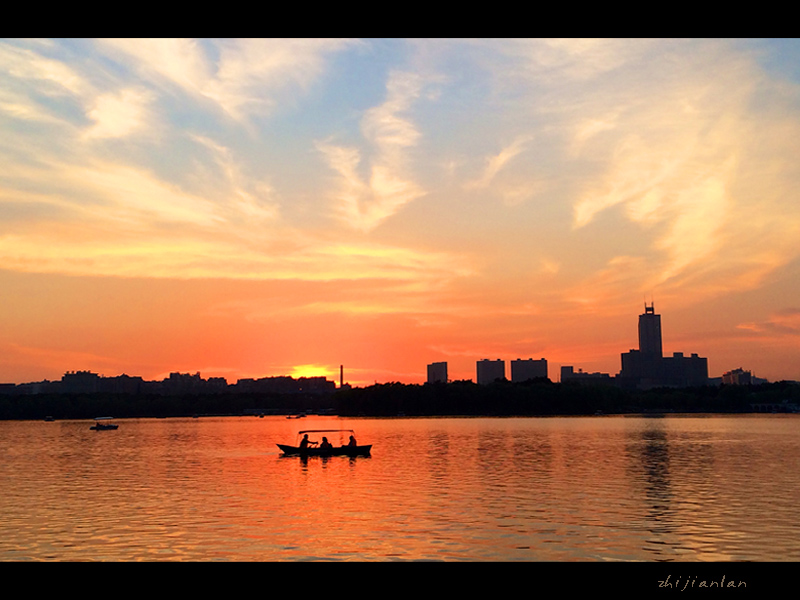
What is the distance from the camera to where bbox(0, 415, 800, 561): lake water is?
1423 inches

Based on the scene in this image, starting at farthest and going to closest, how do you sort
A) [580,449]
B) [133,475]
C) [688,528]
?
1. [580,449]
2. [133,475]
3. [688,528]

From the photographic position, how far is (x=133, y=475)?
80.1 meters

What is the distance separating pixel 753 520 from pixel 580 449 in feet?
218

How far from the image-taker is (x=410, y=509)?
4975 cm

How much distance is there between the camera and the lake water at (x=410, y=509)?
3616 cm
